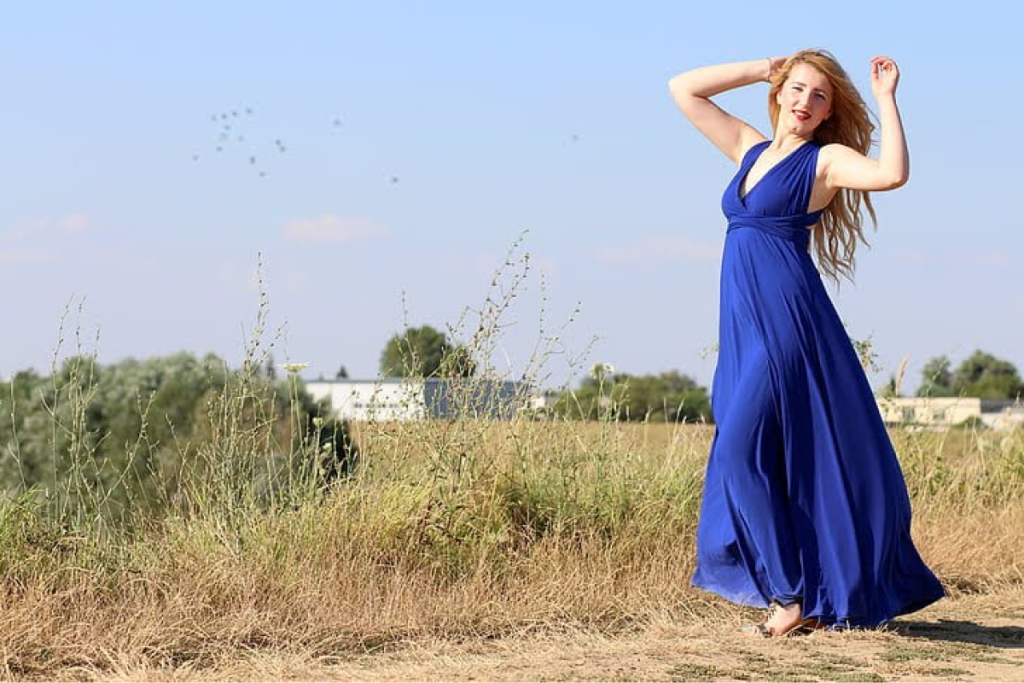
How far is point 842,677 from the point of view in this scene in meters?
4.83

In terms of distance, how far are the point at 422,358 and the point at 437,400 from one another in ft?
0.88

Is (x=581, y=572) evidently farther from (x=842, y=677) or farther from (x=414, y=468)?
(x=842, y=677)

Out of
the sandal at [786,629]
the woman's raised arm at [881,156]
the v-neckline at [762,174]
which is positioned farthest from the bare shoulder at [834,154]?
the sandal at [786,629]

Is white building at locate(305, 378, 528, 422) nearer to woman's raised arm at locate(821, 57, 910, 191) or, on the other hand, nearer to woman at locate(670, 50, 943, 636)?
woman at locate(670, 50, 943, 636)

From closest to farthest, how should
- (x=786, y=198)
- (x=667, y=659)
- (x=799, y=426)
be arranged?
1. (x=667, y=659)
2. (x=799, y=426)
3. (x=786, y=198)

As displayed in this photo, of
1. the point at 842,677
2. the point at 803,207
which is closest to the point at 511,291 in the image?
the point at 803,207

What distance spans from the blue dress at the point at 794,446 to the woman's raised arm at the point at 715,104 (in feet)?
1.31

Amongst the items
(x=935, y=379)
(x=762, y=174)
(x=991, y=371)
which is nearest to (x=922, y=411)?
(x=935, y=379)

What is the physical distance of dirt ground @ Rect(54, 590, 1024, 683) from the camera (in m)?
4.86

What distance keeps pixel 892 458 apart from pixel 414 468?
2.24 meters

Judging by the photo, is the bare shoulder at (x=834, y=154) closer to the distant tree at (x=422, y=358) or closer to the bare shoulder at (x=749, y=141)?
the bare shoulder at (x=749, y=141)

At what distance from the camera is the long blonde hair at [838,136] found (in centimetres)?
588

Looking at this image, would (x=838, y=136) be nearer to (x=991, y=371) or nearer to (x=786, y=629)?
(x=786, y=629)

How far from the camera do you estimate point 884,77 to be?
5598mm
